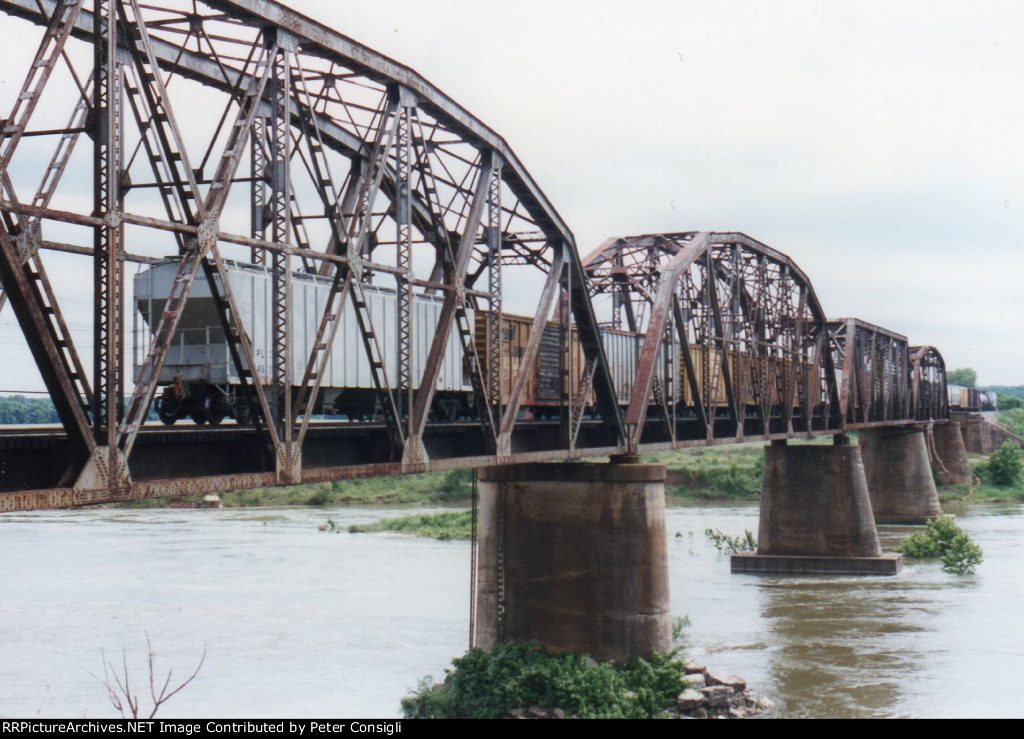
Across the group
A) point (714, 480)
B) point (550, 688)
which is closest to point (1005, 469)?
point (714, 480)

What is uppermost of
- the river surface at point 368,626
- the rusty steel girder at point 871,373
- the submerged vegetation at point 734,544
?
the rusty steel girder at point 871,373

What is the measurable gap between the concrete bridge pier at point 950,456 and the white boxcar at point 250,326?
243 ft

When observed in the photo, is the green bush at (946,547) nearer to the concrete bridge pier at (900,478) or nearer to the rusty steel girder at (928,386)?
the concrete bridge pier at (900,478)

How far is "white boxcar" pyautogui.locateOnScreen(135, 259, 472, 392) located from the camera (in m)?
18.6

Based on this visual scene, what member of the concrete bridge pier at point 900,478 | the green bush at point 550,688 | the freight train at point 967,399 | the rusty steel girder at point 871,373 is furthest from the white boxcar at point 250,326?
the freight train at point 967,399

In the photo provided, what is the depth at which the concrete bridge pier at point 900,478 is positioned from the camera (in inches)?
2744

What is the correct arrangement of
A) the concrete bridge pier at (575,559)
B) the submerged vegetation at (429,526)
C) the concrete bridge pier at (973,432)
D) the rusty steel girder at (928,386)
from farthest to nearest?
the concrete bridge pier at (973,432), the rusty steel girder at (928,386), the submerged vegetation at (429,526), the concrete bridge pier at (575,559)

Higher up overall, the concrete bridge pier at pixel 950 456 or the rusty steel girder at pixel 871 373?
the rusty steel girder at pixel 871 373

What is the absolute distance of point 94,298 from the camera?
11.5m

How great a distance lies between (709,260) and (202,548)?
29.2 meters

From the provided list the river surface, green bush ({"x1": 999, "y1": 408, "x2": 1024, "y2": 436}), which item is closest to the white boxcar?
the river surface

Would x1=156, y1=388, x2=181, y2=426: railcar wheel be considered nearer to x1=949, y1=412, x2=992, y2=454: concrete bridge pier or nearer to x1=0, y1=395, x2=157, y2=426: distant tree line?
x1=0, y1=395, x2=157, y2=426: distant tree line

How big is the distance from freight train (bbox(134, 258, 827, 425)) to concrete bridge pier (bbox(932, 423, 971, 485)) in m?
66.6

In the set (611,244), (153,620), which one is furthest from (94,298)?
(611,244)
